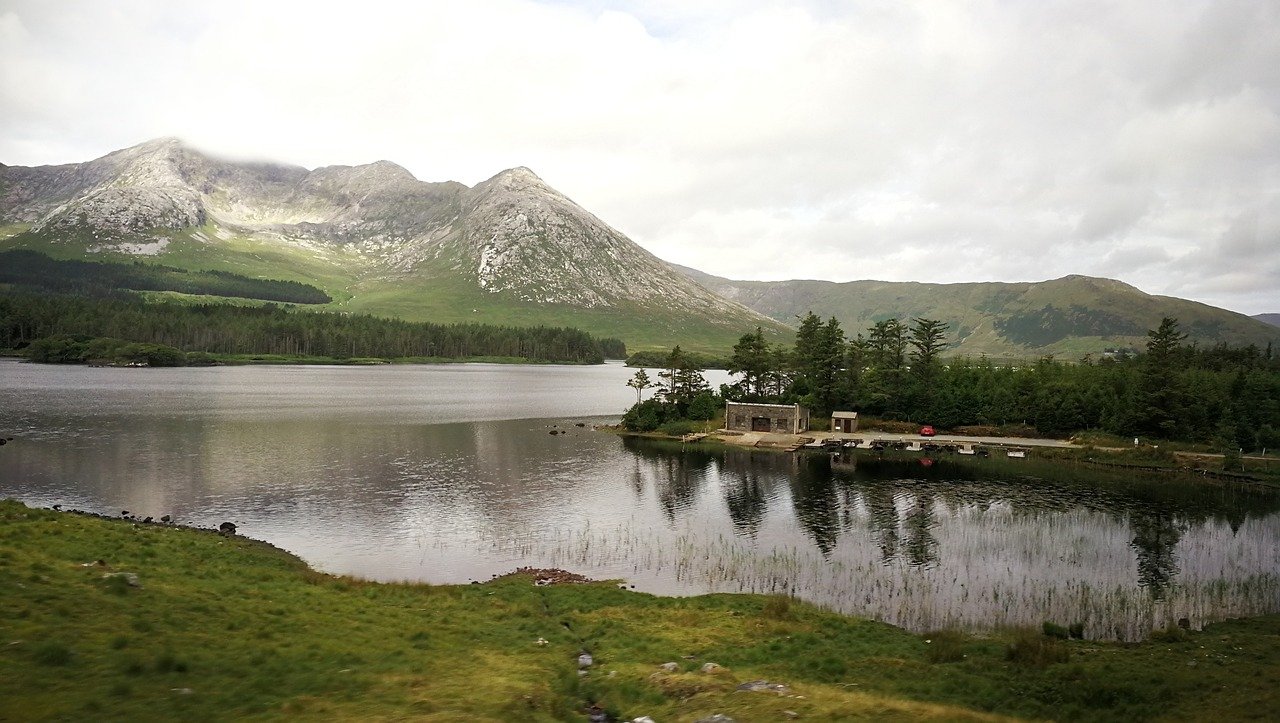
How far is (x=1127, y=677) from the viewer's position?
22.0 meters

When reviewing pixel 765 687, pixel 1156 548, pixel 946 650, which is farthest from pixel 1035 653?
pixel 1156 548

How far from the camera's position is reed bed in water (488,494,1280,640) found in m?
35.8

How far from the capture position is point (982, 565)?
147ft

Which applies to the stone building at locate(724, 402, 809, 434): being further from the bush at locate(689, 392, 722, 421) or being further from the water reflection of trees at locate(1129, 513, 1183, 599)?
the water reflection of trees at locate(1129, 513, 1183, 599)

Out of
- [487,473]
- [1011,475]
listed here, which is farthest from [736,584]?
[1011,475]

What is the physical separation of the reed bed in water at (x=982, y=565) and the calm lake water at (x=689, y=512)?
22cm

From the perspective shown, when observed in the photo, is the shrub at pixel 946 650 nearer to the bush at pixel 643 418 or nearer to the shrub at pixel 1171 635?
the shrub at pixel 1171 635

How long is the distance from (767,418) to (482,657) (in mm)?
91721

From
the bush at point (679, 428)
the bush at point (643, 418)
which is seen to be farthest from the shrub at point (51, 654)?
the bush at point (643, 418)

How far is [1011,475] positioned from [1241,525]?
2203 centimetres

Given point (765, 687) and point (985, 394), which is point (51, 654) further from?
point (985, 394)

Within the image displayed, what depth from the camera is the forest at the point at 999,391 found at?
93.9 m

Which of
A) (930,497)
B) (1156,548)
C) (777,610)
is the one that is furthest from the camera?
(930,497)

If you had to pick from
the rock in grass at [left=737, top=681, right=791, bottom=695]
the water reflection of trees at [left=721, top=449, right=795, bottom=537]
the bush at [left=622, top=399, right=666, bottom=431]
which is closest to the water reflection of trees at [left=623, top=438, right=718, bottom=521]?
the water reflection of trees at [left=721, top=449, right=795, bottom=537]
